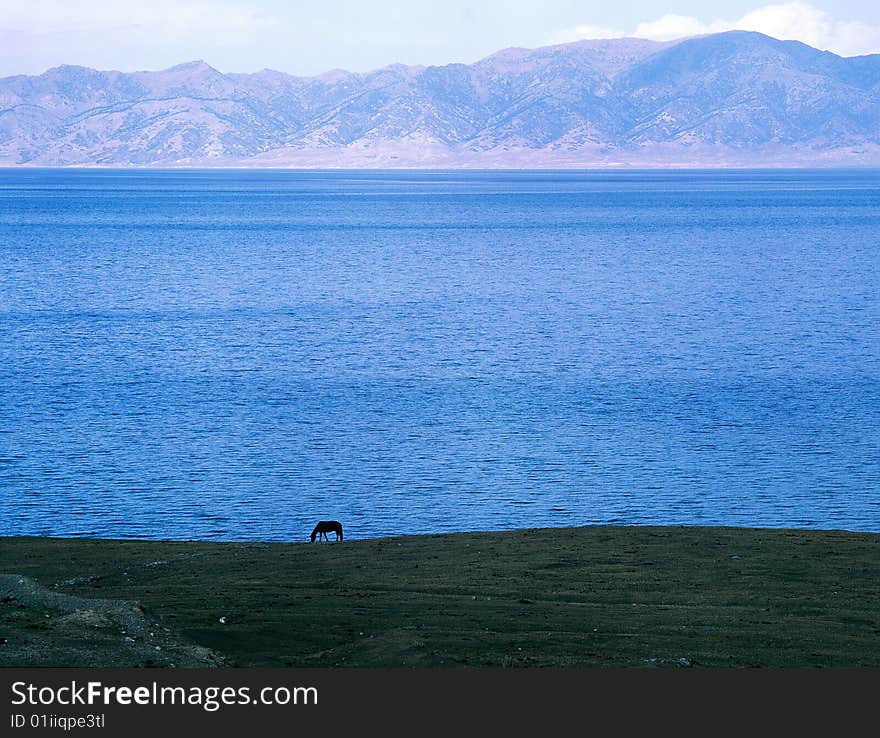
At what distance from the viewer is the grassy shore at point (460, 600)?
19172mm

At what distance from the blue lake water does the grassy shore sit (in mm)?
8753

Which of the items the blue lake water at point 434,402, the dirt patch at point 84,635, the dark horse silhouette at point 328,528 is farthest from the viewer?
the blue lake water at point 434,402

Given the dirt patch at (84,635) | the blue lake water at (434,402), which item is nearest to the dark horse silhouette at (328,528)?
the blue lake water at (434,402)

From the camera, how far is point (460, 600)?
23.8m

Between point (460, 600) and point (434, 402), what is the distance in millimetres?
37643

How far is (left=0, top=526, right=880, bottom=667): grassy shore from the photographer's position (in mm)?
19172

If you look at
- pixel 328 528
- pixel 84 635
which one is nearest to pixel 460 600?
pixel 84 635

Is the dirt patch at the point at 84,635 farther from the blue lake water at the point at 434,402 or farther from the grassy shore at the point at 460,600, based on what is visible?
the blue lake water at the point at 434,402

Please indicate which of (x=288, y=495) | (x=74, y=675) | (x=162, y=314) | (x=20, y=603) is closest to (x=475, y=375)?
(x=288, y=495)

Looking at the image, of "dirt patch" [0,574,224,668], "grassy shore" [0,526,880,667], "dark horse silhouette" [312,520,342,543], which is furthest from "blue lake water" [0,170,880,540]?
"dirt patch" [0,574,224,668]

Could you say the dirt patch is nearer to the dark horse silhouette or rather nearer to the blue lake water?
the dark horse silhouette

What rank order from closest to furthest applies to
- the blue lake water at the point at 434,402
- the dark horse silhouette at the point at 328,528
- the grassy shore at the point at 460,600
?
the grassy shore at the point at 460,600 → the dark horse silhouette at the point at 328,528 → the blue lake water at the point at 434,402

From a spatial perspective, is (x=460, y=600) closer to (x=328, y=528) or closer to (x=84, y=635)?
(x=84, y=635)

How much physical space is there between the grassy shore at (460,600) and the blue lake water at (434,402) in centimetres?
875
